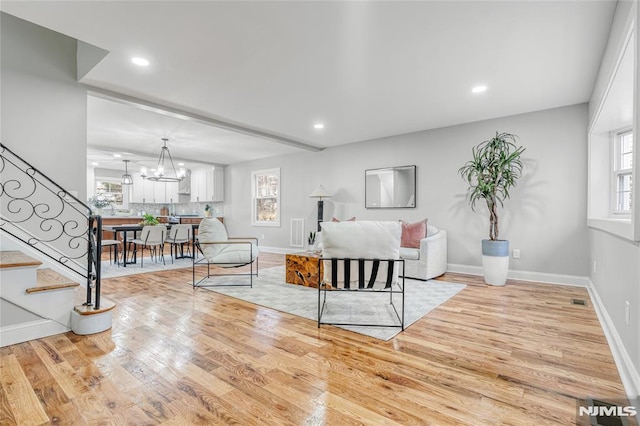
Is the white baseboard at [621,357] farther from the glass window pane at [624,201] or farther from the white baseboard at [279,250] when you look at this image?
the white baseboard at [279,250]

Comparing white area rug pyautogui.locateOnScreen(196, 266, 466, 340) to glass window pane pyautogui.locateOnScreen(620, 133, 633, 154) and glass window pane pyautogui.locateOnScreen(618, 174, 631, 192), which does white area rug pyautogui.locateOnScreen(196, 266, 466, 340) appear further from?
glass window pane pyautogui.locateOnScreen(620, 133, 633, 154)

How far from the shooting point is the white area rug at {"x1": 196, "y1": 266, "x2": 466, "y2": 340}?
2786mm

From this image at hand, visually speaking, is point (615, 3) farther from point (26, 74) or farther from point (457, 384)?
point (26, 74)

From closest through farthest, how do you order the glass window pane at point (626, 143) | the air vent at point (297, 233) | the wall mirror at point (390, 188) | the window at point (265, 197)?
the glass window pane at point (626, 143) < the wall mirror at point (390, 188) < the air vent at point (297, 233) < the window at point (265, 197)

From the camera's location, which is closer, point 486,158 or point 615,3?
point 615,3

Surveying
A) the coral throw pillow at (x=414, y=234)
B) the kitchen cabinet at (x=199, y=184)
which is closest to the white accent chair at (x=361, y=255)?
the coral throw pillow at (x=414, y=234)

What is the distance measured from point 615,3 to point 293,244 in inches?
248

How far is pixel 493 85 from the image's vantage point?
11.4ft

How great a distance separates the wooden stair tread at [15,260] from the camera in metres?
2.23

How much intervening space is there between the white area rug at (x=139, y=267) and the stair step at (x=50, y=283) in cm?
197

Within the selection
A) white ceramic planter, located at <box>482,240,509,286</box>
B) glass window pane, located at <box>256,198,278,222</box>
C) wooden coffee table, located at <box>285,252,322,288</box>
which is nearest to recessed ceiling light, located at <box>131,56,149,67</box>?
wooden coffee table, located at <box>285,252,322,288</box>

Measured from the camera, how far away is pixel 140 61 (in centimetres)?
295

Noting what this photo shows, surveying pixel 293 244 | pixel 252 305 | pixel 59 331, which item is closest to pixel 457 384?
pixel 252 305

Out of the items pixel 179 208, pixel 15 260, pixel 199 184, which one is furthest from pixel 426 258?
pixel 179 208
